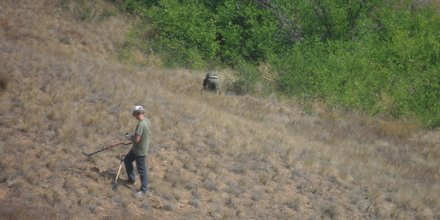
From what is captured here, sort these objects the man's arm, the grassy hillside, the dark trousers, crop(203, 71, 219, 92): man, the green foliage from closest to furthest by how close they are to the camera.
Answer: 1. the man's arm
2. the dark trousers
3. the grassy hillside
4. crop(203, 71, 219, 92): man
5. the green foliage

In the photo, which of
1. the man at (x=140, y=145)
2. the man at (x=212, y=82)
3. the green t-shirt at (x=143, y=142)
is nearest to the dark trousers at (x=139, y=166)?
the man at (x=140, y=145)

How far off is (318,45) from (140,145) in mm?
21276

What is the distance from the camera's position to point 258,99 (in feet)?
74.2

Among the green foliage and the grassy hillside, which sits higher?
the green foliage

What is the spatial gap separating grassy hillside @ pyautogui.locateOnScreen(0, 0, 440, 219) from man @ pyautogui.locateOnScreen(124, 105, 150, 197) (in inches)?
18.8

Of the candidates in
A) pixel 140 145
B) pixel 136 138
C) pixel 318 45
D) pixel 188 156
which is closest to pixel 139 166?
pixel 140 145

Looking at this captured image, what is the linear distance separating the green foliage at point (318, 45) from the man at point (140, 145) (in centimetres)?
1351

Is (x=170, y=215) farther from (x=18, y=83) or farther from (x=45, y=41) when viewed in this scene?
(x=45, y=41)

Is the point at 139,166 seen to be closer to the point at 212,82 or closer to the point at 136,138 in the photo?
the point at 136,138

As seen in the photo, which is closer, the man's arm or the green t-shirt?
the man's arm

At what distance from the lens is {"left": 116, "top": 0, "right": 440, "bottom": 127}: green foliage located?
2527cm

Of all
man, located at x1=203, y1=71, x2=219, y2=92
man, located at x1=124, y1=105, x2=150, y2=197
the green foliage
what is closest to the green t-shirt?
man, located at x1=124, y1=105, x2=150, y2=197

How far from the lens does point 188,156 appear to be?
43.5ft

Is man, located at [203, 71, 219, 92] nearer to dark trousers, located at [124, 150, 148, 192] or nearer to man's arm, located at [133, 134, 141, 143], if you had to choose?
dark trousers, located at [124, 150, 148, 192]
